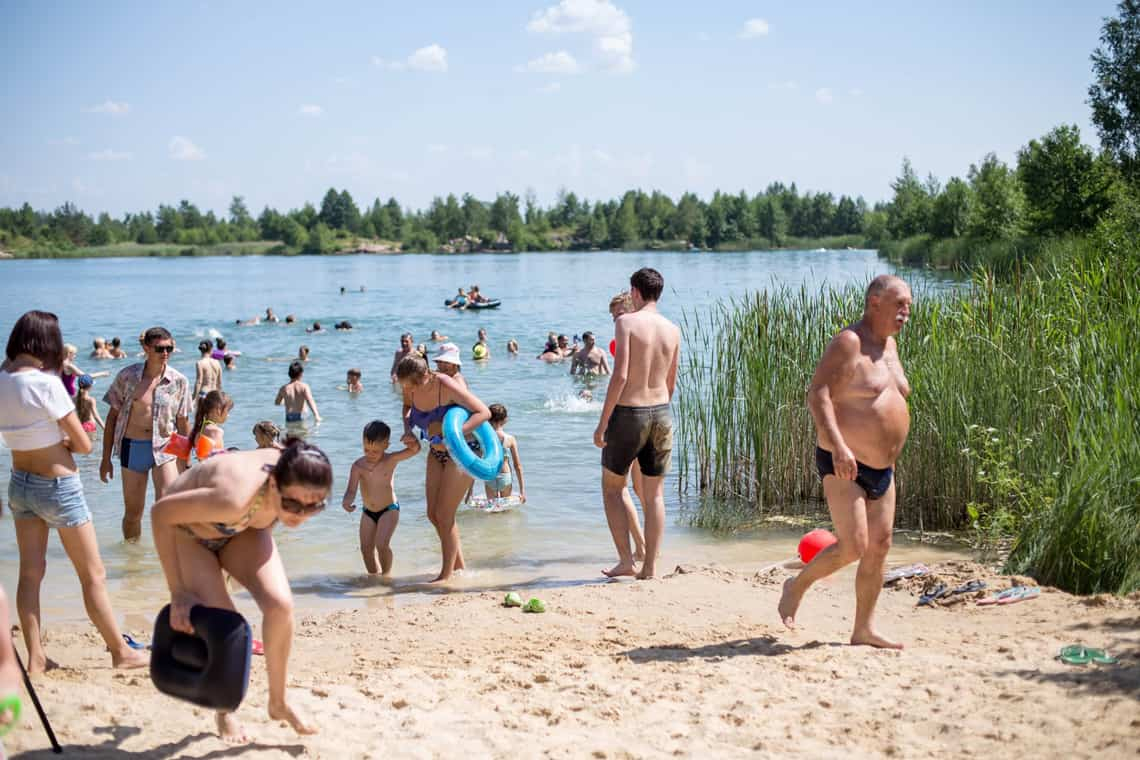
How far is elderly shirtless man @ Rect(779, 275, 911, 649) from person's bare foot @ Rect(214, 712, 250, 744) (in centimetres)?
282

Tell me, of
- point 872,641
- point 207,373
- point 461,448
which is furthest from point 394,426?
point 872,641

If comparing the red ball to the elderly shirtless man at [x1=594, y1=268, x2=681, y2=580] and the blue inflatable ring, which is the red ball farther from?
the blue inflatable ring

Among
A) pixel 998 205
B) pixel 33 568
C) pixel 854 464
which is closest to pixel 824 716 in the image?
pixel 854 464

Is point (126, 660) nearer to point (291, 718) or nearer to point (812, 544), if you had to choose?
point (291, 718)

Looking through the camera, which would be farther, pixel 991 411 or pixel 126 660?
pixel 991 411

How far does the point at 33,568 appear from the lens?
4.92 m

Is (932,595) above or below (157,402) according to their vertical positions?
below

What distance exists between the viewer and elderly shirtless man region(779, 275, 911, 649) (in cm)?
495

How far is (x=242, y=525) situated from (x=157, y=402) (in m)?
3.85

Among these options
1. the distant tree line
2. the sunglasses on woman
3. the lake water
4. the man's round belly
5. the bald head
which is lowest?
the lake water

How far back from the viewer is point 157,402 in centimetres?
709

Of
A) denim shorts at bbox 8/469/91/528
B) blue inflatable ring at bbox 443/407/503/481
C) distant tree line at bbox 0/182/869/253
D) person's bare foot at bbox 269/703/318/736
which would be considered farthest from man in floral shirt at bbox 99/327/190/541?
distant tree line at bbox 0/182/869/253

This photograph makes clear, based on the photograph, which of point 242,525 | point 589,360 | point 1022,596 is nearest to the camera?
point 242,525

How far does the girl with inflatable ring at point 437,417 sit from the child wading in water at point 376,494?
410 millimetres
